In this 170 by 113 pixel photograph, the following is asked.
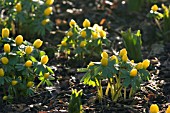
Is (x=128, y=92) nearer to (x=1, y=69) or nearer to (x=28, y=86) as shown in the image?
(x=28, y=86)

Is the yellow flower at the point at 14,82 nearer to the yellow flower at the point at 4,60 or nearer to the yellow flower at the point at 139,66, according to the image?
the yellow flower at the point at 4,60

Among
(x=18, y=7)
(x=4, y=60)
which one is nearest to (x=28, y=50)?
(x=4, y=60)

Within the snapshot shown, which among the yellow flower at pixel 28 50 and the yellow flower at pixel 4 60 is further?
the yellow flower at pixel 28 50

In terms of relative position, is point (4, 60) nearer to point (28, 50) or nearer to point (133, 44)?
point (28, 50)

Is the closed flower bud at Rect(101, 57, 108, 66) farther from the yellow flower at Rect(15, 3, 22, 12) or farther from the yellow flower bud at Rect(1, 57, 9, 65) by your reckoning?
the yellow flower at Rect(15, 3, 22, 12)

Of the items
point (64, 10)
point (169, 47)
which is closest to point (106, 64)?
point (169, 47)

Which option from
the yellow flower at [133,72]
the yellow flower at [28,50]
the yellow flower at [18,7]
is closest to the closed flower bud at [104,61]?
the yellow flower at [133,72]

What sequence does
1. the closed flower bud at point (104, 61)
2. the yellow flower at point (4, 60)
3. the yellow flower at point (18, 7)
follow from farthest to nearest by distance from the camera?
the yellow flower at point (18, 7) → the yellow flower at point (4, 60) → the closed flower bud at point (104, 61)

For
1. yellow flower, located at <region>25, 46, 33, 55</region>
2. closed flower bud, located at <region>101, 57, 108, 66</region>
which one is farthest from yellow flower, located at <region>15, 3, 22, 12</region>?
closed flower bud, located at <region>101, 57, 108, 66</region>
